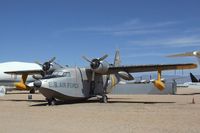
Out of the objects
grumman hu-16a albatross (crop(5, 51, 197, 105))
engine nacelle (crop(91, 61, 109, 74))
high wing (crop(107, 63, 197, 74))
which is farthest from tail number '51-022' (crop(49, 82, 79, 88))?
high wing (crop(107, 63, 197, 74))

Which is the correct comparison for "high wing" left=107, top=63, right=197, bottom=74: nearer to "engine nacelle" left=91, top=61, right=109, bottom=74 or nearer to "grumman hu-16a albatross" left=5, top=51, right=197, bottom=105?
"grumman hu-16a albatross" left=5, top=51, right=197, bottom=105

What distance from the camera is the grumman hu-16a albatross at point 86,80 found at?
25109mm

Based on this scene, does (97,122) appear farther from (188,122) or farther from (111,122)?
(188,122)

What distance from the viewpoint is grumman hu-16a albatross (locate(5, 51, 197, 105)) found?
25.1 metres

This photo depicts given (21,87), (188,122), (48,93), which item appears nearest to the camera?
(188,122)

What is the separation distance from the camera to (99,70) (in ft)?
91.1

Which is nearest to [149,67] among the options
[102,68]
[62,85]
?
[102,68]

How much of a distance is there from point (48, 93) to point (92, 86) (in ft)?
18.7

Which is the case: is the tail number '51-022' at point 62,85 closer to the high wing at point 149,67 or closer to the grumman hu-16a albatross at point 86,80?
the grumman hu-16a albatross at point 86,80

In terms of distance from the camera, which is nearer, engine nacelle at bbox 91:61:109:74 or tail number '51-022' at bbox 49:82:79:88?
tail number '51-022' at bbox 49:82:79:88

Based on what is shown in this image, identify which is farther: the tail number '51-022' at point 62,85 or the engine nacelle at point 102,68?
the engine nacelle at point 102,68

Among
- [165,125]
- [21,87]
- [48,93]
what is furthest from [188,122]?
[21,87]

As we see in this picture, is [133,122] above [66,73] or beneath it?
beneath

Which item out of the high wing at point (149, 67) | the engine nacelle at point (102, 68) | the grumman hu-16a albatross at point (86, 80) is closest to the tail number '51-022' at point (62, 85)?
the grumman hu-16a albatross at point (86, 80)
